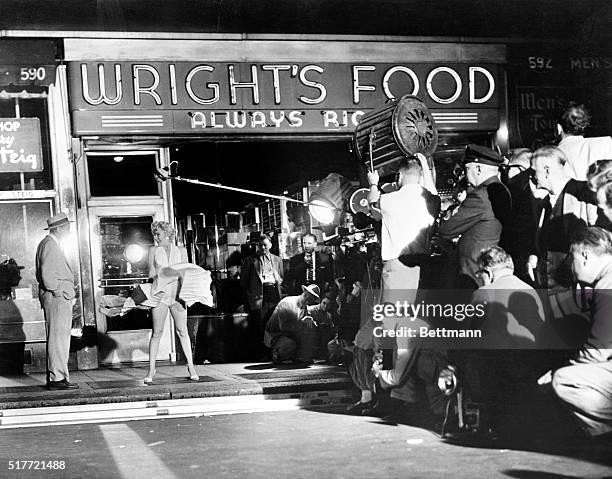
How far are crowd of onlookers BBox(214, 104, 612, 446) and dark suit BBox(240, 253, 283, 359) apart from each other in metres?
2.84

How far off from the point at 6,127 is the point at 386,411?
19.9 ft

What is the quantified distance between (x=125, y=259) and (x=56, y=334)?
2.43 m

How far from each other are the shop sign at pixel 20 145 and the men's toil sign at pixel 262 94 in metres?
0.54

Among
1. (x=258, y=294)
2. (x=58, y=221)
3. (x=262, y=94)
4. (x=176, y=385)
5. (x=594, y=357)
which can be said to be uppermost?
(x=262, y=94)

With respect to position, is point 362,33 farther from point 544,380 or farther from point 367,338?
point 544,380

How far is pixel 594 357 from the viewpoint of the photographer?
4.44 m

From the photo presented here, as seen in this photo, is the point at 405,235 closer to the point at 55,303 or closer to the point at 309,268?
the point at 55,303

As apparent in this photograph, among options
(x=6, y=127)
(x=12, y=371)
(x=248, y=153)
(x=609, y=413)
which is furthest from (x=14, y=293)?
(x=609, y=413)

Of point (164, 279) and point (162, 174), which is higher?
point (162, 174)

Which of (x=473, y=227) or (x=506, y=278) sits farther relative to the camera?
(x=473, y=227)

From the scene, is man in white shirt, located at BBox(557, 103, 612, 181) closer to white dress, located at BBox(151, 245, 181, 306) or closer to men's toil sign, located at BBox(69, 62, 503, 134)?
white dress, located at BBox(151, 245, 181, 306)

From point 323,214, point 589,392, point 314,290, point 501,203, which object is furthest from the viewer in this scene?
point 323,214

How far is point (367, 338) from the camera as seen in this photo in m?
6.40

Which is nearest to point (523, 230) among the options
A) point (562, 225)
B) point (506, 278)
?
point (562, 225)
